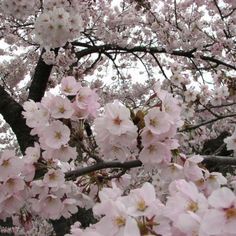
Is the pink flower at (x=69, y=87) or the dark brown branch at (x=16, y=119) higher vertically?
the dark brown branch at (x=16, y=119)

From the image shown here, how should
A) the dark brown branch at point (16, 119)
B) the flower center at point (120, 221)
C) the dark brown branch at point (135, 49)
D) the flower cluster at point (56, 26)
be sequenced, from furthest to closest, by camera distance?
1. the dark brown branch at point (135, 49)
2. the dark brown branch at point (16, 119)
3. the flower cluster at point (56, 26)
4. the flower center at point (120, 221)

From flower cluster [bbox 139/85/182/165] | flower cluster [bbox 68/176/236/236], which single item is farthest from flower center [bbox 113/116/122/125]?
flower cluster [bbox 68/176/236/236]

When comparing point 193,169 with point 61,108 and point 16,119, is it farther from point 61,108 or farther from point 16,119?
point 16,119

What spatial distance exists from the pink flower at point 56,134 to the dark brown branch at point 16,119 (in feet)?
9.98

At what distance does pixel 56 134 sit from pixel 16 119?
10.9ft

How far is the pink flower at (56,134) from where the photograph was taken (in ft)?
6.60

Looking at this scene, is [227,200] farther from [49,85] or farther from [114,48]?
[114,48]

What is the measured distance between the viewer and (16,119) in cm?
523

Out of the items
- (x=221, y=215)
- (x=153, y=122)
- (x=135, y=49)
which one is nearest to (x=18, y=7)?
(x=153, y=122)

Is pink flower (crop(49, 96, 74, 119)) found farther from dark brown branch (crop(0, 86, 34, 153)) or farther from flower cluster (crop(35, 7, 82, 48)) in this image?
→ dark brown branch (crop(0, 86, 34, 153))

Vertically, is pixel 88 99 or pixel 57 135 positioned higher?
pixel 88 99

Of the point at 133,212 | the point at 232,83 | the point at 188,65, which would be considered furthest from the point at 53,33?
the point at 188,65

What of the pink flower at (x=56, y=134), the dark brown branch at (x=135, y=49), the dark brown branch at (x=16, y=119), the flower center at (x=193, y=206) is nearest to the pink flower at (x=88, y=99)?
the pink flower at (x=56, y=134)

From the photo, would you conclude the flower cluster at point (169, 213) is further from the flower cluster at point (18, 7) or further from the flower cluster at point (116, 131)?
the flower cluster at point (18, 7)
